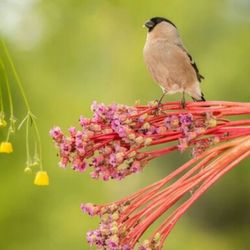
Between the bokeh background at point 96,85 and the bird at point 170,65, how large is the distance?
6.44 metres

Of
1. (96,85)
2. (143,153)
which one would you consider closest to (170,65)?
(143,153)

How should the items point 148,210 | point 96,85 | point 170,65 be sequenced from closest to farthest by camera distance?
point 148,210, point 170,65, point 96,85

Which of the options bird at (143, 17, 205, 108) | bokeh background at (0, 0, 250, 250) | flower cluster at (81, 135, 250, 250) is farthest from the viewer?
bokeh background at (0, 0, 250, 250)

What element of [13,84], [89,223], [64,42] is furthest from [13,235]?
[64,42]

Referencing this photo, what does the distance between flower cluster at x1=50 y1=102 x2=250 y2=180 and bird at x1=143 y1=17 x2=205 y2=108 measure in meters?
0.93

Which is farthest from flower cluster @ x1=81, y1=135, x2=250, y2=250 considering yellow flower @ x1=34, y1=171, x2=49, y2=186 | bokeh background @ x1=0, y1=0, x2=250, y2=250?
bokeh background @ x1=0, y1=0, x2=250, y2=250

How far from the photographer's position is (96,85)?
1306 centimetres

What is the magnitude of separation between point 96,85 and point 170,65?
10.2 meters

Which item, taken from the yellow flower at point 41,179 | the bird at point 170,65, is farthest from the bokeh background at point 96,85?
the yellow flower at point 41,179

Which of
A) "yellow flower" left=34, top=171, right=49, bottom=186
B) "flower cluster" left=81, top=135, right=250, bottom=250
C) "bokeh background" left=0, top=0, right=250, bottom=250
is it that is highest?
"bokeh background" left=0, top=0, right=250, bottom=250

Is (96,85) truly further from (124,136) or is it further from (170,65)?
(124,136)

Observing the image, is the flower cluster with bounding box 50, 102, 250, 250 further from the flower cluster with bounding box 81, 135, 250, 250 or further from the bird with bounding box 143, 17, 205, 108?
the bird with bounding box 143, 17, 205, 108

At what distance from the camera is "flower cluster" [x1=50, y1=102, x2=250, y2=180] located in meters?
1.86

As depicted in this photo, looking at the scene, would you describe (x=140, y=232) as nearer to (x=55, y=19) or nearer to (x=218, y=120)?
(x=218, y=120)
